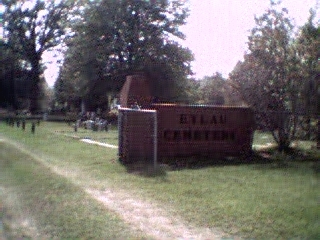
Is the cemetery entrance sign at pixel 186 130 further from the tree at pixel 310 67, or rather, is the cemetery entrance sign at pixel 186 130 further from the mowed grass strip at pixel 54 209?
the mowed grass strip at pixel 54 209

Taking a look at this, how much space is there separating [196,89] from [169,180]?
1632 inches

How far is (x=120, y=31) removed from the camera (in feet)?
148

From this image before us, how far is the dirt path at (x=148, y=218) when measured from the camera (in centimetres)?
604

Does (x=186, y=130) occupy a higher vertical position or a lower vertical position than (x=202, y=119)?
lower

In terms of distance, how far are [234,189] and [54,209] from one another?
3312 mm

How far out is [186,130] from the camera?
1493cm

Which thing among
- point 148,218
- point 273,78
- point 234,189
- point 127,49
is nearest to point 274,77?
point 273,78

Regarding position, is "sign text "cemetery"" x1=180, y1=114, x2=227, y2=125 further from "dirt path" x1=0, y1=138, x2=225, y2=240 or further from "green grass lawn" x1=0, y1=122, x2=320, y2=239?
"dirt path" x1=0, y1=138, x2=225, y2=240

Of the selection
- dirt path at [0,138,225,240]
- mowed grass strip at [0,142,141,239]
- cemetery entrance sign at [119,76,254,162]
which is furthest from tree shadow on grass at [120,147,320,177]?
dirt path at [0,138,225,240]

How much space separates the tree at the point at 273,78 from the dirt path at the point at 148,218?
8.59m

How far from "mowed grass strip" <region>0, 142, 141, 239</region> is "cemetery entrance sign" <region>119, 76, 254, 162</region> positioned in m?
3.05

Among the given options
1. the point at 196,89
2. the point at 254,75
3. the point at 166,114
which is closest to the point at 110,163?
the point at 166,114

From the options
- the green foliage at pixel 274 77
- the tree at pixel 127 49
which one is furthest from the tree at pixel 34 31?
the green foliage at pixel 274 77

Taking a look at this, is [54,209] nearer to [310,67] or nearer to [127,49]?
[310,67]
